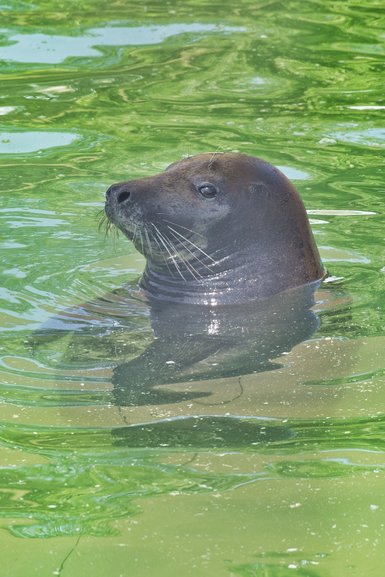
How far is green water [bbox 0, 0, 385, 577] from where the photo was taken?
4.44m

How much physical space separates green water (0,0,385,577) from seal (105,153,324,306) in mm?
320

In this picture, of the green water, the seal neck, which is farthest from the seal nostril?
the green water

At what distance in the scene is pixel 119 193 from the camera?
6996 mm

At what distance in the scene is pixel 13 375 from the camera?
6.05 m

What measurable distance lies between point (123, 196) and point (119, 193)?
0.11 ft

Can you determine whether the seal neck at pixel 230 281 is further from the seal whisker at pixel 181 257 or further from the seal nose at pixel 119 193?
the seal nose at pixel 119 193

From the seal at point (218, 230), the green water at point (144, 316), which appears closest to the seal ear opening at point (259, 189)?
Answer: the seal at point (218, 230)

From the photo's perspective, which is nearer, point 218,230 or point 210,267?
point 218,230

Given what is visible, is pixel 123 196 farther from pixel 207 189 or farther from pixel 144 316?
pixel 144 316

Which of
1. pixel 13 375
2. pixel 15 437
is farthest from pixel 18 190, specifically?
pixel 15 437

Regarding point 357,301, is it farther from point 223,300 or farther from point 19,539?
point 19,539

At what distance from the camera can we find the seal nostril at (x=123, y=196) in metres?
7.00

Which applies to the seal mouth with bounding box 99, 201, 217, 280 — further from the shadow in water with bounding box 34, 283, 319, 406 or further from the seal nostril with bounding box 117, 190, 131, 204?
the shadow in water with bounding box 34, 283, 319, 406

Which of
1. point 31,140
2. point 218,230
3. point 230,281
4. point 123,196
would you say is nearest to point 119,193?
point 123,196
